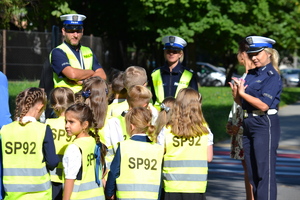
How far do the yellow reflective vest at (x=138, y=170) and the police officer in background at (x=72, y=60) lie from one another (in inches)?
75.4

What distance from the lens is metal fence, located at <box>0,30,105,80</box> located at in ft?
90.8

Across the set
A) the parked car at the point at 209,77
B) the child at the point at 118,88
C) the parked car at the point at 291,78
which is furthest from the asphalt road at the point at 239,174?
the parked car at the point at 291,78

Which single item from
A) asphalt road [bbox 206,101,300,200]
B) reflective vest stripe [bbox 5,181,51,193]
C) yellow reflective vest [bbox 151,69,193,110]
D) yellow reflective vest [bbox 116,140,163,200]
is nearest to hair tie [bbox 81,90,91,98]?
yellow reflective vest [bbox 116,140,163,200]

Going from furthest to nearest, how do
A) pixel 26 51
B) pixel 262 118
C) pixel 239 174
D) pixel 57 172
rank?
pixel 26 51
pixel 239 174
pixel 262 118
pixel 57 172

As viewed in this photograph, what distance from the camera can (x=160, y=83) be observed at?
8492 millimetres

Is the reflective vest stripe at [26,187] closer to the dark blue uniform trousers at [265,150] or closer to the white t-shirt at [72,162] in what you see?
the white t-shirt at [72,162]

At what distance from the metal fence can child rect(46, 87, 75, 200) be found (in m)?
21.0

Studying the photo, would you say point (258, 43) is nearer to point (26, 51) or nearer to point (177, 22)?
point (26, 51)

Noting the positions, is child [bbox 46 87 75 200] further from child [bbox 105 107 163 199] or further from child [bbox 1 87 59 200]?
child [bbox 105 107 163 199]

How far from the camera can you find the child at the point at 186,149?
21.3ft

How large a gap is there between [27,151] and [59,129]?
629mm

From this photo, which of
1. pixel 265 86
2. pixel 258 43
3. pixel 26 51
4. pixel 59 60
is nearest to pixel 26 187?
pixel 59 60

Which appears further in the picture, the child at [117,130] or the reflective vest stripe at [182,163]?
the child at [117,130]

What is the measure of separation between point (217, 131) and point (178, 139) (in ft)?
32.6
